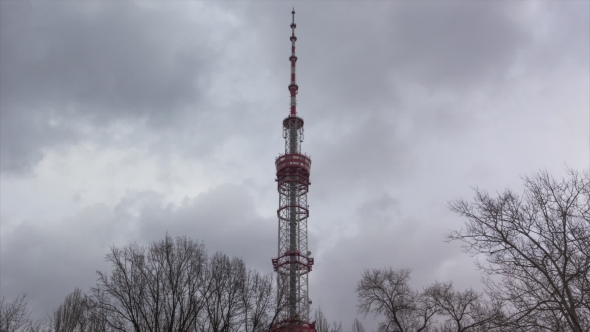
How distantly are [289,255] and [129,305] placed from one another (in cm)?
3530

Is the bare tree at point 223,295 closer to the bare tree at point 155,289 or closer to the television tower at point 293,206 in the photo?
the bare tree at point 155,289

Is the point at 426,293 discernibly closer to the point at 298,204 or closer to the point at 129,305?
the point at 129,305

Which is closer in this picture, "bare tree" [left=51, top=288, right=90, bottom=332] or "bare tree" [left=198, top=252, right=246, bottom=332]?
"bare tree" [left=198, top=252, right=246, bottom=332]

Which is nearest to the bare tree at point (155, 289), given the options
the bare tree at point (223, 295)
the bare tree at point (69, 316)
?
the bare tree at point (223, 295)

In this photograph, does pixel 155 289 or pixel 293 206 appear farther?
pixel 293 206

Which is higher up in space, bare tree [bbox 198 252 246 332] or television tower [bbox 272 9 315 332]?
television tower [bbox 272 9 315 332]

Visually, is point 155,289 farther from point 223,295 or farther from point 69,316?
point 69,316

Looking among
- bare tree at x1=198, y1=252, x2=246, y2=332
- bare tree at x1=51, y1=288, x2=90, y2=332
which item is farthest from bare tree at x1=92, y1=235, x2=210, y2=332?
bare tree at x1=51, y1=288, x2=90, y2=332

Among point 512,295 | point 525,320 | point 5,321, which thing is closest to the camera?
point 525,320

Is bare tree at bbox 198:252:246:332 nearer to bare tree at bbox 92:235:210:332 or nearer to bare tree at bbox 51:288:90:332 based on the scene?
bare tree at bbox 92:235:210:332

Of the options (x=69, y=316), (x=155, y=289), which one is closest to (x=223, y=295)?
(x=155, y=289)

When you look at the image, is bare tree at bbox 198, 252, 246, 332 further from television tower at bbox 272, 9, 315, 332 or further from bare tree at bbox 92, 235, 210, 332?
television tower at bbox 272, 9, 315, 332

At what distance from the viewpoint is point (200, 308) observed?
76.4 feet

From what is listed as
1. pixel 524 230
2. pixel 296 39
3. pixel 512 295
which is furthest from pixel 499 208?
pixel 296 39
